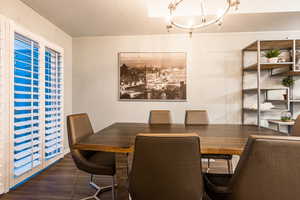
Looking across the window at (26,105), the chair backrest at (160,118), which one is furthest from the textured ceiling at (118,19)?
the chair backrest at (160,118)

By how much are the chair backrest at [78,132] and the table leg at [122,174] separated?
1.47 feet

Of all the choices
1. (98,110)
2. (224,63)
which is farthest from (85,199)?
(224,63)

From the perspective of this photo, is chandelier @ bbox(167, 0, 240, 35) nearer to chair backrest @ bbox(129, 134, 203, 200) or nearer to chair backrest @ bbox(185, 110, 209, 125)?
chair backrest @ bbox(185, 110, 209, 125)

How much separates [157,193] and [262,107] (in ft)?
8.58

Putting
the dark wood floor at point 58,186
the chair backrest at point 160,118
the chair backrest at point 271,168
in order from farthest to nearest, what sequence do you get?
the chair backrest at point 160,118 → the dark wood floor at point 58,186 → the chair backrest at point 271,168

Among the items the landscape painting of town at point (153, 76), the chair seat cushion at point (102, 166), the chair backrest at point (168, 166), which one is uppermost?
the landscape painting of town at point (153, 76)

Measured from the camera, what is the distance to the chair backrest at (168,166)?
0.89 meters

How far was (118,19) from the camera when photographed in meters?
2.68

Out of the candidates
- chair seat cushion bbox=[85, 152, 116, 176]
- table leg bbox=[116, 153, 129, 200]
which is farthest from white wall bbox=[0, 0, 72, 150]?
table leg bbox=[116, 153, 129, 200]

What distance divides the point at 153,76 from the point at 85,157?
2007 millimetres

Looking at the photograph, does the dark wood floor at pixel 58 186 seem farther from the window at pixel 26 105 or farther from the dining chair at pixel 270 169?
the dining chair at pixel 270 169

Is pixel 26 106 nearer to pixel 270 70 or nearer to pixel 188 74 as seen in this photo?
pixel 188 74

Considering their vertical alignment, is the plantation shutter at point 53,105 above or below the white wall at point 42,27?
below

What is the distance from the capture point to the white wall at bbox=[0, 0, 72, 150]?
79.9 inches
